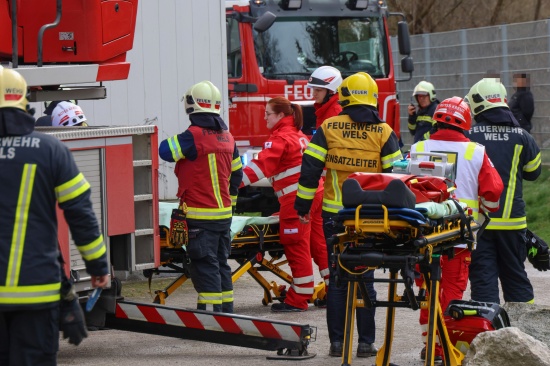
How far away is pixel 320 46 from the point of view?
16.4 meters

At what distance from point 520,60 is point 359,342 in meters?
12.6

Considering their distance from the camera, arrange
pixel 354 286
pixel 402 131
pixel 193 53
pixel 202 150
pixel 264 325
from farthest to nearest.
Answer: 1. pixel 402 131
2. pixel 193 53
3. pixel 202 150
4. pixel 264 325
5. pixel 354 286

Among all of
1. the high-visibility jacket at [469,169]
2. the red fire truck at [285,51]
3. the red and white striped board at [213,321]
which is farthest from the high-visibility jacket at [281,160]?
the red fire truck at [285,51]

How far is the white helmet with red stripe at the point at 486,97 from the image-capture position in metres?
8.53

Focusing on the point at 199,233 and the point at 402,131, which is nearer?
→ the point at 199,233

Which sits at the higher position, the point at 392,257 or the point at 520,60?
the point at 520,60

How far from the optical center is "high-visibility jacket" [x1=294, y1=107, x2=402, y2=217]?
8.06 metres

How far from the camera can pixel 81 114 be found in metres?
10.6

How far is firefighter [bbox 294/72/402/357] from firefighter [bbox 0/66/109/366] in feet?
9.05

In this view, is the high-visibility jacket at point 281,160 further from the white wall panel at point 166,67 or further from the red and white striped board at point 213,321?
the white wall panel at point 166,67

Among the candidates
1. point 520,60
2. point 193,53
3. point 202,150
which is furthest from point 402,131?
point 202,150

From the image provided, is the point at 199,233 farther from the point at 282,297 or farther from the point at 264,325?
the point at 282,297

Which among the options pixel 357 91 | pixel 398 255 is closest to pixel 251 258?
pixel 357 91

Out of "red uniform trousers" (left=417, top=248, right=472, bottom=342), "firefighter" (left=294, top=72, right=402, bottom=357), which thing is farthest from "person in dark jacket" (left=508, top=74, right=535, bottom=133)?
"red uniform trousers" (left=417, top=248, right=472, bottom=342)
